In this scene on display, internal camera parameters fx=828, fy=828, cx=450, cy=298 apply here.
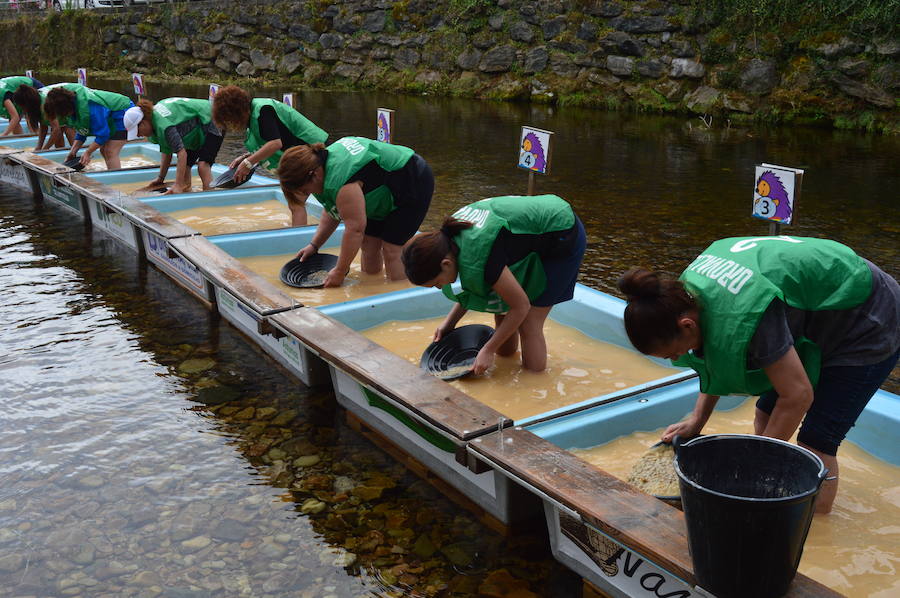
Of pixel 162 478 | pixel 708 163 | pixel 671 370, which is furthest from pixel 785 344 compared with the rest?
pixel 708 163

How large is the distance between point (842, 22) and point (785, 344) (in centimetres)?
1235

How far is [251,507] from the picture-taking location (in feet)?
11.1

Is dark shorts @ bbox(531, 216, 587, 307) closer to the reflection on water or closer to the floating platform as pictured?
the floating platform

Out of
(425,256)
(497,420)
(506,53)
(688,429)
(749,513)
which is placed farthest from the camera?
(506,53)

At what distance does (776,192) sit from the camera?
4414mm

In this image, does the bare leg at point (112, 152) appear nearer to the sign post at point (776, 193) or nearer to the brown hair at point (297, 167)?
the brown hair at point (297, 167)

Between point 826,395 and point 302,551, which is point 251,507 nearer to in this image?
point 302,551

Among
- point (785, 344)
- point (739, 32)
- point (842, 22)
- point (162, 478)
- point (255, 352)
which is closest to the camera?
point (785, 344)

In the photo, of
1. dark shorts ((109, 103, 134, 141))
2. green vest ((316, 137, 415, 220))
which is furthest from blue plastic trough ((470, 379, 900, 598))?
dark shorts ((109, 103, 134, 141))

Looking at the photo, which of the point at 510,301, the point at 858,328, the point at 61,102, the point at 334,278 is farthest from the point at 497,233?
the point at 61,102

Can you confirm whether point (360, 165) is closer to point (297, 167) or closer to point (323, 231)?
point (297, 167)

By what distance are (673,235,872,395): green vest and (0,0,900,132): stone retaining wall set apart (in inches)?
433

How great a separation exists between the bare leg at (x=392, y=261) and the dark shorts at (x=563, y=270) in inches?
62.9

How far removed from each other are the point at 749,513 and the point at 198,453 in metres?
2.64
